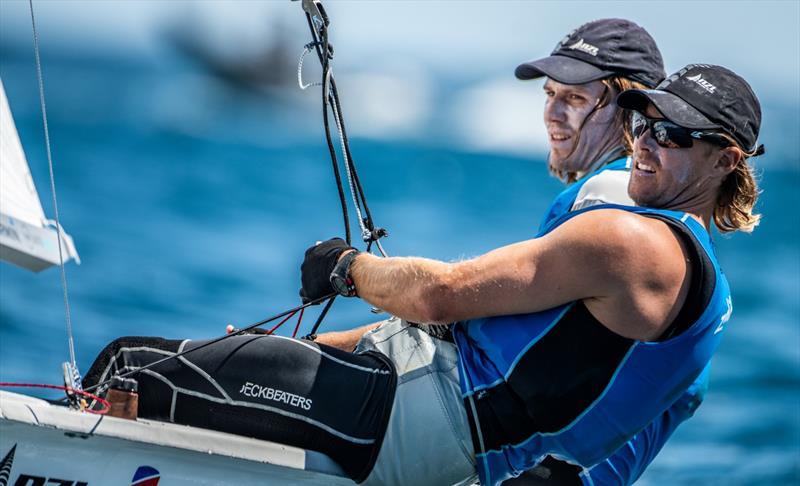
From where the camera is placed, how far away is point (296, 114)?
1092cm

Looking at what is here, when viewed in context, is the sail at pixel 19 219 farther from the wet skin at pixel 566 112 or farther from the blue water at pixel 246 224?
the blue water at pixel 246 224

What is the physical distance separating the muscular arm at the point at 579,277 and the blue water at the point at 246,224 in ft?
12.0

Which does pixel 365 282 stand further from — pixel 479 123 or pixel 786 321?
pixel 479 123

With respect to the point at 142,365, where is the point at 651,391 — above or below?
below

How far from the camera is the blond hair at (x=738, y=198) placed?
2.14 meters

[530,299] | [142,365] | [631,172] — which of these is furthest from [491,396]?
[142,365]

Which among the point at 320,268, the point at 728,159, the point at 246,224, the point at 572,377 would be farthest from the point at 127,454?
the point at 246,224

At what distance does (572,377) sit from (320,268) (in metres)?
0.53

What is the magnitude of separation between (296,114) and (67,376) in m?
9.11

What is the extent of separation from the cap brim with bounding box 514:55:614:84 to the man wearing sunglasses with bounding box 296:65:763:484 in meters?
0.29

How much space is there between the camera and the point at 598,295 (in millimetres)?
1923

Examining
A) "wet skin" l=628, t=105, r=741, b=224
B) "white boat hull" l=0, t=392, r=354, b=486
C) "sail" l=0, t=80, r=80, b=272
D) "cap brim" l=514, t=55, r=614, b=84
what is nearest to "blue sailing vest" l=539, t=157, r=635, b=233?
"wet skin" l=628, t=105, r=741, b=224

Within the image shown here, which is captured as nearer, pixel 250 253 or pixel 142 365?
pixel 142 365

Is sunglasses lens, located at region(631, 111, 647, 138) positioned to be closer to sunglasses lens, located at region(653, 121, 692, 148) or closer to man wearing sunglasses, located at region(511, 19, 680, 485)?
sunglasses lens, located at region(653, 121, 692, 148)
